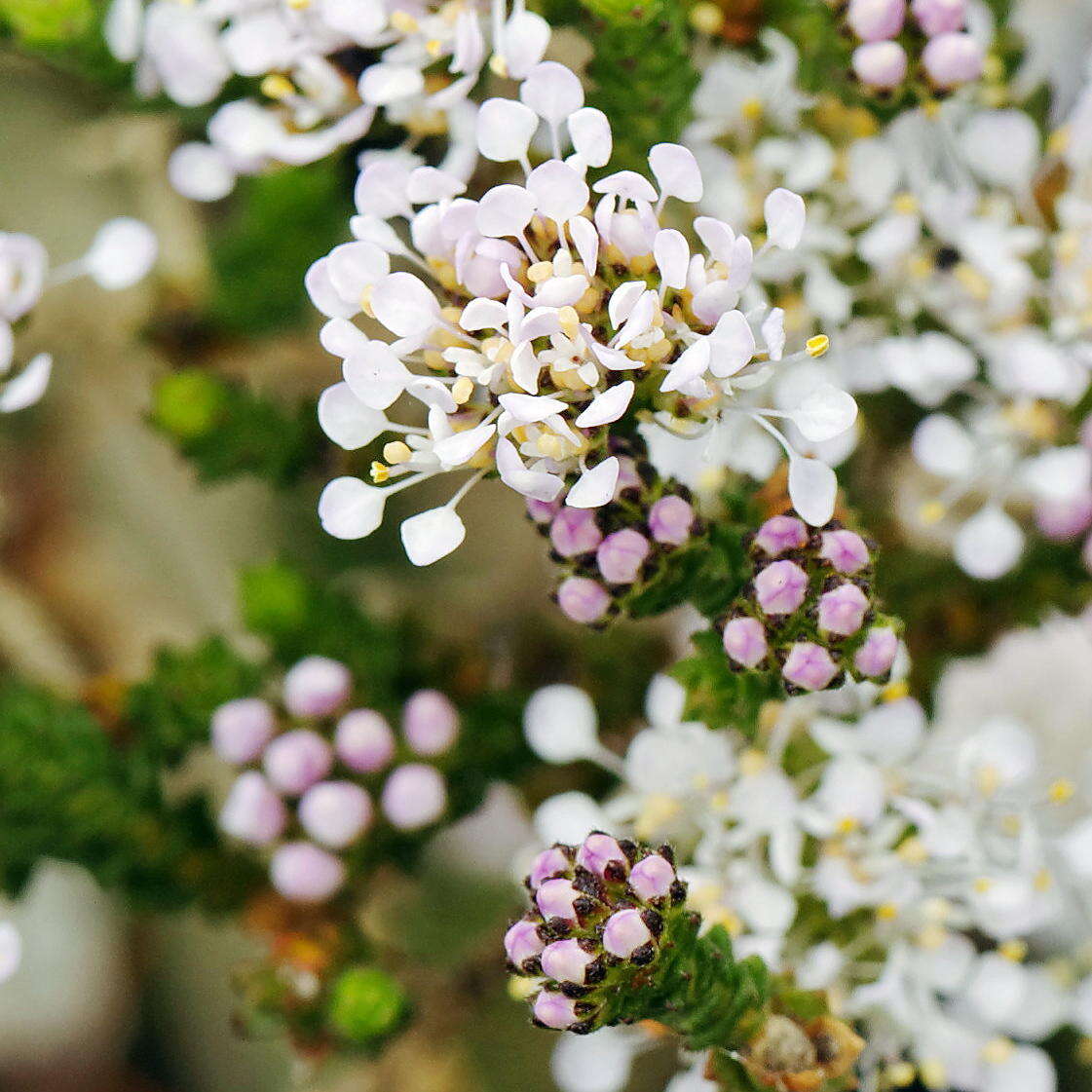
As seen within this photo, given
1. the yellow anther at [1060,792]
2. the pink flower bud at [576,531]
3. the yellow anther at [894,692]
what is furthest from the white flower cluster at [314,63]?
the yellow anther at [1060,792]

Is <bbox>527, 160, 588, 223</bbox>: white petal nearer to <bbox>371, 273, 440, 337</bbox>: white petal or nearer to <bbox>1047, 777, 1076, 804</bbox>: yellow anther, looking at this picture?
<bbox>371, 273, 440, 337</bbox>: white petal

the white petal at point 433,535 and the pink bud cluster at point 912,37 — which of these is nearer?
the white petal at point 433,535

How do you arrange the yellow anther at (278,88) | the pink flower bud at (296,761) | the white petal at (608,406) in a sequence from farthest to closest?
1. the pink flower bud at (296,761)
2. the yellow anther at (278,88)
3. the white petal at (608,406)

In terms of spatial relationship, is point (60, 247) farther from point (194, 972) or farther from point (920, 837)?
point (920, 837)

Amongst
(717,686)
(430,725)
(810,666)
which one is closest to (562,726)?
(430,725)

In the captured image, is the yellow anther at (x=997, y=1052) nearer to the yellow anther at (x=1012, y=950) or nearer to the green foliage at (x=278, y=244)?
the yellow anther at (x=1012, y=950)

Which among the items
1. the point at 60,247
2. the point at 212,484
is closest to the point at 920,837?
the point at 212,484

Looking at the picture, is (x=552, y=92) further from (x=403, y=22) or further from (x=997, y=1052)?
(x=997, y=1052)
